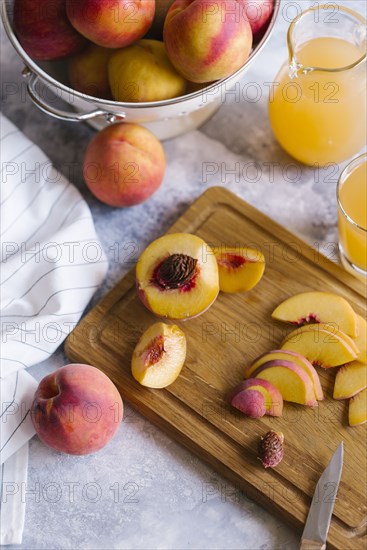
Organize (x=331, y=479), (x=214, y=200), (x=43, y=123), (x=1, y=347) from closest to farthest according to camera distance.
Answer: (x=331, y=479) < (x=1, y=347) < (x=214, y=200) < (x=43, y=123)

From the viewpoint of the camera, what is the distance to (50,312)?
1.47 meters

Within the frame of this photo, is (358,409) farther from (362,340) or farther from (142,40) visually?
(142,40)

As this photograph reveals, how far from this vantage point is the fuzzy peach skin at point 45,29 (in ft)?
4.72

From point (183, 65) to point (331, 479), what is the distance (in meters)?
0.75

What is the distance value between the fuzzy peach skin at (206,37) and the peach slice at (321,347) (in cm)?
49

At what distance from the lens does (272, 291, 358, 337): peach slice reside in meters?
1.42

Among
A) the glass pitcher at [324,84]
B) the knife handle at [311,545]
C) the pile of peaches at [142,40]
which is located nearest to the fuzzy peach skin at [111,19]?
the pile of peaches at [142,40]

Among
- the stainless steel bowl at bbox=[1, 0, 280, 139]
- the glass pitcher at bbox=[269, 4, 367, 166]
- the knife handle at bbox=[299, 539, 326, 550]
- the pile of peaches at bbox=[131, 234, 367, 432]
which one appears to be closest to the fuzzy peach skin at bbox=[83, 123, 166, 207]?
the stainless steel bowl at bbox=[1, 0, 280, 139]

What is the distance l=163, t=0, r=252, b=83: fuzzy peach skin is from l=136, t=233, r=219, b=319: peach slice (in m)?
0.30

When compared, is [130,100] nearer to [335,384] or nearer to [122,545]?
[335,384]

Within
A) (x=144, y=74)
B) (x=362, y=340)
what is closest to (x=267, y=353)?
(x=362, y=340)

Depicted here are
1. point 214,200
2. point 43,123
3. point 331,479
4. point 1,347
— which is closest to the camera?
point 331,479

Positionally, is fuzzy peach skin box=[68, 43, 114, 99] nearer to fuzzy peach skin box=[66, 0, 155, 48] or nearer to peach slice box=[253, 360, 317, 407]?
fuzzy peach skin box=[66, 0, 155, 48]

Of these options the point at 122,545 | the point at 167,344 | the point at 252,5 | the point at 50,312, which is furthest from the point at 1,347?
the point at 252,5
